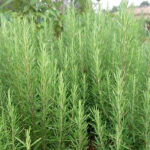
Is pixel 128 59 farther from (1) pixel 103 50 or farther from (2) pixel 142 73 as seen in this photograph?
(1) pixel 103 50

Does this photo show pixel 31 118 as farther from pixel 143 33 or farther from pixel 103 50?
pixel 143 33

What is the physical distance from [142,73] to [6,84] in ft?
2.95

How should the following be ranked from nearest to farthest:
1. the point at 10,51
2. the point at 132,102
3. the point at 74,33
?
the point at 132,102, the point at 10,51, the point at 74,33

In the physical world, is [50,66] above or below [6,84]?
above

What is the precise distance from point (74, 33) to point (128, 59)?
59cm

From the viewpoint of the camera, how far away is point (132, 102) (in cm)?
118

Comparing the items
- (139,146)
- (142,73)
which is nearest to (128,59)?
(142,73)

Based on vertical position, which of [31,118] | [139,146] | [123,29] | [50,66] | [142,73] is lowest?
[139,146]

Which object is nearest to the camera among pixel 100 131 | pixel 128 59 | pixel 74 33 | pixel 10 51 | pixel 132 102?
pixel 100 131

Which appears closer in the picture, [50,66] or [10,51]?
[50,66]

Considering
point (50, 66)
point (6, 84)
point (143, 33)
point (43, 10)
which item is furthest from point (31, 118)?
point (43, 10)

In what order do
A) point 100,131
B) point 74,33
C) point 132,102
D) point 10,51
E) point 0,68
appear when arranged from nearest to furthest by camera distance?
point 100,131 → point 132,102 → point 10,51 → point 0,68 → point 74,33

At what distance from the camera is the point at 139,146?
1271 mm

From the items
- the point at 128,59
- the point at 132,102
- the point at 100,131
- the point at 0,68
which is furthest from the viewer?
the point at 0,68
